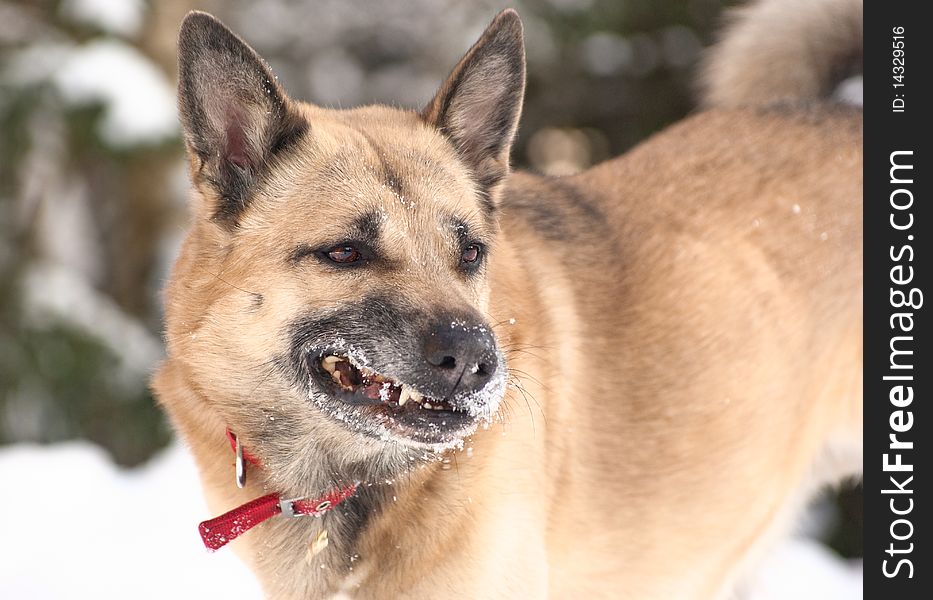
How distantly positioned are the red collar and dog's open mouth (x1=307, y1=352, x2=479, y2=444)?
32 cm

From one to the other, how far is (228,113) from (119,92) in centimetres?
353

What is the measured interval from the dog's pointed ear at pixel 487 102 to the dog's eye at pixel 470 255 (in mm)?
272

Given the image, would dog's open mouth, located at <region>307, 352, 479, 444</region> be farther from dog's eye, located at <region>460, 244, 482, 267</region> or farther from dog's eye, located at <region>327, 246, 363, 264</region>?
dog's eye, located at <region>460, 244, 482, 267</region>

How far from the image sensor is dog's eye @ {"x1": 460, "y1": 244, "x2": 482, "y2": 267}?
258 cm

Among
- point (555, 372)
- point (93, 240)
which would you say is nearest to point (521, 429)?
point (555, 372)

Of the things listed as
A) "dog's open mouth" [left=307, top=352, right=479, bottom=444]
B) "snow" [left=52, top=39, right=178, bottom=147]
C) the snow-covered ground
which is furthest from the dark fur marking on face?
"snow" [left=52, top=39, right=178, bottom=147]

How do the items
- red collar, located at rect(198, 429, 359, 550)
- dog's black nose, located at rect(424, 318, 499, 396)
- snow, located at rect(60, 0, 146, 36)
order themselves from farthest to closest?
snow, located at rect(60, 0, 146, 36) < red collar, located at rect(198, 429, 359, 550) < dog's black nose, located at rect(424, 318, 499, 396)

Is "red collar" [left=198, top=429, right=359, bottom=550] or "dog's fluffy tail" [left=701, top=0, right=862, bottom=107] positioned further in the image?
"dog's fluffy tail" [left=701, top=0, right=862, bottom=107]

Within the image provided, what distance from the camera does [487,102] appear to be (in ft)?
9.30

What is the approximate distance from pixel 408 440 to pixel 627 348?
1063 mm

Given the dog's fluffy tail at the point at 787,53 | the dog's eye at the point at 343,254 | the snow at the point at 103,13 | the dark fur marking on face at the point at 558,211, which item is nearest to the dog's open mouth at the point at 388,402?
the dog's eye at the point at 343,254

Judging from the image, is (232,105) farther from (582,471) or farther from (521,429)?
(582,471)

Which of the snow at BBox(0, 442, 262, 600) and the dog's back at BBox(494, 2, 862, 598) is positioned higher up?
the dog's back at BBox(494, 2, 862, 598)

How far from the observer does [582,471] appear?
299cm
